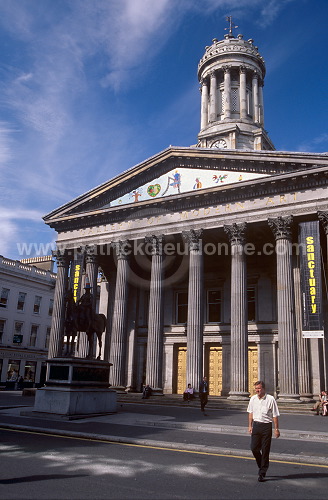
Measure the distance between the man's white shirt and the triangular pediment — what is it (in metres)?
21.1

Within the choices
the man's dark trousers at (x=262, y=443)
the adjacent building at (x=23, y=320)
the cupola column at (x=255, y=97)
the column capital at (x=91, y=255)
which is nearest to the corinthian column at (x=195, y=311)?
the column capital at (x=91, y=255)

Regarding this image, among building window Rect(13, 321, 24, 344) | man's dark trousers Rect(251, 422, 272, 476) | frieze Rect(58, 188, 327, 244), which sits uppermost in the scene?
frieze Rect(58, 188, 327, 244)

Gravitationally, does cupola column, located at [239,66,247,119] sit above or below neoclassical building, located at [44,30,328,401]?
above

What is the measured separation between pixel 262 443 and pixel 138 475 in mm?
2282

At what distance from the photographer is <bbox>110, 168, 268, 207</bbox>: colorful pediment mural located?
1180 inches

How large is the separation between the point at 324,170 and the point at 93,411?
18.1 meters

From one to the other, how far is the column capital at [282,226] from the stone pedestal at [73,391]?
13.9 metres

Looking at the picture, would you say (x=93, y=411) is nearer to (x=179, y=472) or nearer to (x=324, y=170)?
(x=179, y=472)

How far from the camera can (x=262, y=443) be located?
8.04 m

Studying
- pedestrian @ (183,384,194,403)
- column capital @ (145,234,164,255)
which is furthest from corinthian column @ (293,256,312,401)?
column capital @ (145,234,164,255)

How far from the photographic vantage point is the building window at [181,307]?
122 ft

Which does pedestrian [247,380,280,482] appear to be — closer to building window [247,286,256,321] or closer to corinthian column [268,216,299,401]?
corinthian column [268,216,299,401]

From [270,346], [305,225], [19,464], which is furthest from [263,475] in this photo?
[270,346]

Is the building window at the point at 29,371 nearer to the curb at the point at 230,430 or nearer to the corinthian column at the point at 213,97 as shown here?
the corinthian column at the point at 213,97
